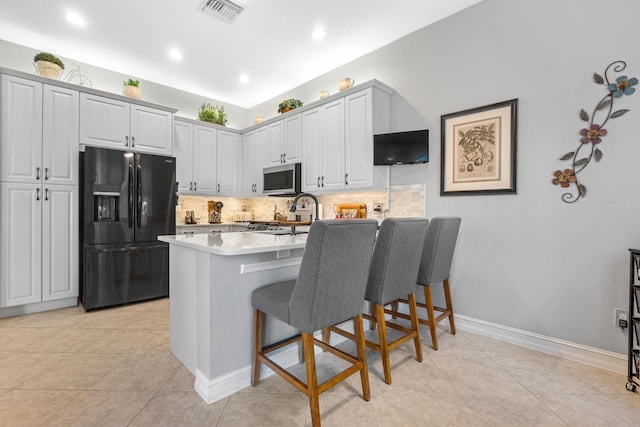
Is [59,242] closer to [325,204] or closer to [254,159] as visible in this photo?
[254,159]

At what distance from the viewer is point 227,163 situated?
4965 millimetres

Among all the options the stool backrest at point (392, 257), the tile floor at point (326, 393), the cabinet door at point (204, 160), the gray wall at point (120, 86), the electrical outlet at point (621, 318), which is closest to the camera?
the tile floor at point (326, 393)

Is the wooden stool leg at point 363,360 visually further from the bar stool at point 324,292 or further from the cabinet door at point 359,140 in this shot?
the cabinet door at point 359,140

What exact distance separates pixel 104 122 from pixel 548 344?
4.99 m

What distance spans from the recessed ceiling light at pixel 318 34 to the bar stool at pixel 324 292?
2.62 meters

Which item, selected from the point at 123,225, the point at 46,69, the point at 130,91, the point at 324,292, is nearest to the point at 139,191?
the point at 123,225

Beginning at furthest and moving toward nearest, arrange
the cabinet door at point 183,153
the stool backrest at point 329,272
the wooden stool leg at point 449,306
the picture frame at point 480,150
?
1. the cabinet door at point 183,153
2. the wooden stool leg at point 449,306
3. the picture frame at point 480,150
4. the stool backrest at point 329,272

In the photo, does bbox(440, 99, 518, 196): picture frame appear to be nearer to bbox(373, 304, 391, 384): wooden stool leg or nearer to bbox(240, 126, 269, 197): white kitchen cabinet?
bbox(373, 304, 391, 384): wooden stool leg

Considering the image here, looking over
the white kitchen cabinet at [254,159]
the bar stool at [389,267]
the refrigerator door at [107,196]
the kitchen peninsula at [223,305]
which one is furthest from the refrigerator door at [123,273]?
the bar stool at [389,267]

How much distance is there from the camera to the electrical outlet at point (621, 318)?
77.6 inches

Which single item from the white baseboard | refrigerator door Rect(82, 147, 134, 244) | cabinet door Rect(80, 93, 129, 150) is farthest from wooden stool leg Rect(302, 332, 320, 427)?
cabinet door Rect(80, 93, 129, 150)

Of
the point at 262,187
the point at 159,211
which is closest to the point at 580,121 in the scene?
the point at 262,187

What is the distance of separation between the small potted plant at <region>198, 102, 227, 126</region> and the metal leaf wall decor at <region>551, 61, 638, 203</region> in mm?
4614

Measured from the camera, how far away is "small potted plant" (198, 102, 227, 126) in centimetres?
475
